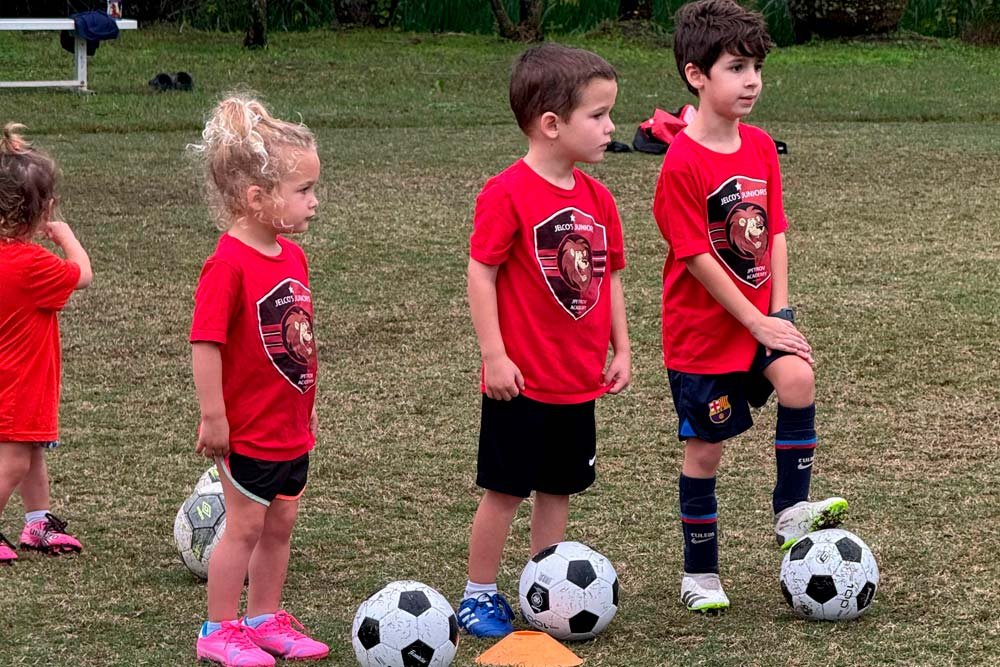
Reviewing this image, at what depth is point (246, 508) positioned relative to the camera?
3.58 meters

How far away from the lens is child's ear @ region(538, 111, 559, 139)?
3799 mm

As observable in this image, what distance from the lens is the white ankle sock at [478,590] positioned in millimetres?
3889

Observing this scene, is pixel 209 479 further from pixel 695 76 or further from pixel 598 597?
pixel 695 76

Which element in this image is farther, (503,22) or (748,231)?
(503,22)

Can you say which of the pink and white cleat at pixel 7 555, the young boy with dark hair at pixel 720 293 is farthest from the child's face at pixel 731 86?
the pink and white cleat at pixel 7 555

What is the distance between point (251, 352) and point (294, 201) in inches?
14.4

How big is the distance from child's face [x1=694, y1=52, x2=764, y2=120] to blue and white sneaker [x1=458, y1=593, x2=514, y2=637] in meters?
1.39

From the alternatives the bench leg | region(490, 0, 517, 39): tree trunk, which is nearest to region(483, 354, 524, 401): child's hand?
the bench leg

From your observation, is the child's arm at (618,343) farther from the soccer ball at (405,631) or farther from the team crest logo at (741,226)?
the soccer ball at (405,631)

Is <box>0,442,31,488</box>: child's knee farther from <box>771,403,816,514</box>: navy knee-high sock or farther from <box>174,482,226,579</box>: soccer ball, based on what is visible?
<box>771,403,816,514</box>: navy knee-high sock

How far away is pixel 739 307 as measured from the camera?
12.8 feet

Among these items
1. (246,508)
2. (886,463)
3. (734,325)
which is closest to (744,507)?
(886,463)

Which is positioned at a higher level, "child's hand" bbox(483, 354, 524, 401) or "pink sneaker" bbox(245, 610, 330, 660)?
"child's hand" bbox(483, 354, 524, 401)

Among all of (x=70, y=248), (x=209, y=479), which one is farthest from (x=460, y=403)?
(x=70, y=248)
